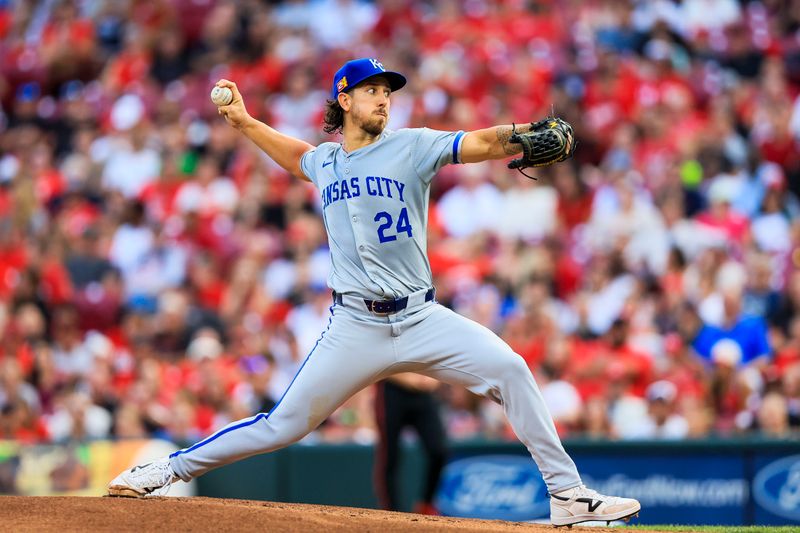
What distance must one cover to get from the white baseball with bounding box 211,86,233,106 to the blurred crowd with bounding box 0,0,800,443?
13.7ft

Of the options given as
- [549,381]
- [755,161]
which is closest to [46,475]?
[549,381]

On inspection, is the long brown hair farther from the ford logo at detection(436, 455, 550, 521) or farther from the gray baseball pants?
the ford logo at detection(436, 455, 550, 521)

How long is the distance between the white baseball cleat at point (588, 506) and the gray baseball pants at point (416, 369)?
0.14ft

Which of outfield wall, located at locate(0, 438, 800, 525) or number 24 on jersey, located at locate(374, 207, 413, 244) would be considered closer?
number 24 on jersey, located at locate(374, 207, 413, 244)

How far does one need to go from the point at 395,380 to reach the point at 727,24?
6755 mm

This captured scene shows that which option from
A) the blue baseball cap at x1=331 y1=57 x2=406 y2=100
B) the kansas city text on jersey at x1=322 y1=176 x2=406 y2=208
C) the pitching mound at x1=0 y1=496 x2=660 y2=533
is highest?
the blue baseball cap at x1=331 y1=57 x2=406 y2=100

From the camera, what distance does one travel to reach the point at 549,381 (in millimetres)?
9672

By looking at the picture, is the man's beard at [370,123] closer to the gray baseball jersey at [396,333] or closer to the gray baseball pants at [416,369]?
the gray baseball jersey at [396,333]

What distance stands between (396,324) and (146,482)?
1352mm

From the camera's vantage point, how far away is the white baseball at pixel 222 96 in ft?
18.7

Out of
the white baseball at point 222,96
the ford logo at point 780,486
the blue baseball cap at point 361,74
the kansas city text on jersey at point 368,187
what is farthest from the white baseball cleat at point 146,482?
the ford logo at point 780,486

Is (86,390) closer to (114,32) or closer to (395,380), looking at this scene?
(395,380)

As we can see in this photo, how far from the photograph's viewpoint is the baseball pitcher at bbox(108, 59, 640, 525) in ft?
16.9

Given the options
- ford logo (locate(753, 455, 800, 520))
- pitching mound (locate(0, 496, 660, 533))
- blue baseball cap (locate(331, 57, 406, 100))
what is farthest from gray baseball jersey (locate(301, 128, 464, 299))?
ford logo (locate(753, 455, 800, 520))
